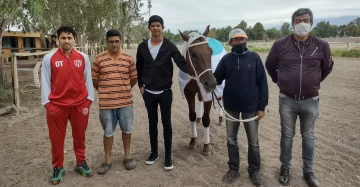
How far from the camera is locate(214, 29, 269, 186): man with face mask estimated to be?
3529 mm

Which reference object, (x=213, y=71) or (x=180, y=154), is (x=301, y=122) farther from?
(x=180, y=154)

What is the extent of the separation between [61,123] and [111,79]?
2.66ft

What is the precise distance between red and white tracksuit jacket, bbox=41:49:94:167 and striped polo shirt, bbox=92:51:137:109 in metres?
0.14

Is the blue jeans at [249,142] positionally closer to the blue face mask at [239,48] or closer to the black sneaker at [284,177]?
the black sneaker at [284,177]

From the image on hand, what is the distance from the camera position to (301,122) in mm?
3641

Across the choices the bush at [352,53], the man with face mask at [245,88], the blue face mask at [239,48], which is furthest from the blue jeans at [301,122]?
the bush at [352,53]

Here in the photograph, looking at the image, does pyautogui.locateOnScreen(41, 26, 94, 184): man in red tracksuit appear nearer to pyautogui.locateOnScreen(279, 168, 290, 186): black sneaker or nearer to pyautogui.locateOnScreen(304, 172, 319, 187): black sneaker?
pyautogui.locateOnScreen(279, 168, 290, 186): black sneaker

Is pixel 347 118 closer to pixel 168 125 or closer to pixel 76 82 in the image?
pixel 168 125

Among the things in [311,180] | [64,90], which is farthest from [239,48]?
[64,90]

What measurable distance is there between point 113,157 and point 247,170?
2018 mm

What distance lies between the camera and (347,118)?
6340mm

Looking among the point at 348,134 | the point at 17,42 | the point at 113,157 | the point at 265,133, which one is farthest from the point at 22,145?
the point at 17,42

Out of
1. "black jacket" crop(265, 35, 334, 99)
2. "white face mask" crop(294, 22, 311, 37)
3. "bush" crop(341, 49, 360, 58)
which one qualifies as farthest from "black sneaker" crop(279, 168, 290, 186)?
"bush" crop(341, 49, 360, 58)

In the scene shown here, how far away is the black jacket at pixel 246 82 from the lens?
3527mm
